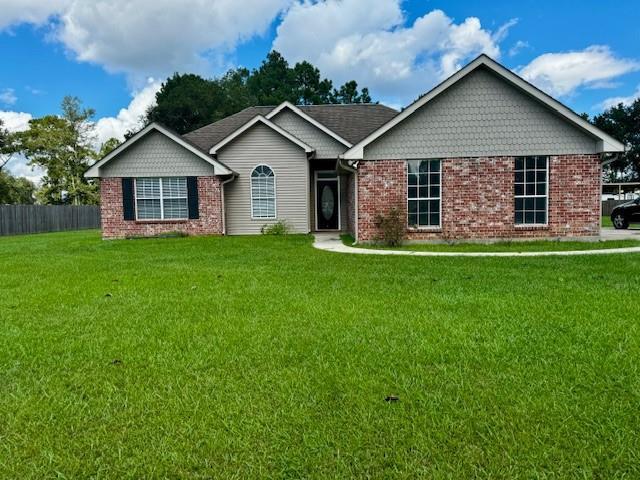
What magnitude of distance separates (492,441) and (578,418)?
626mm

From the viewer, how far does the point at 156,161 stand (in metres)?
17.1

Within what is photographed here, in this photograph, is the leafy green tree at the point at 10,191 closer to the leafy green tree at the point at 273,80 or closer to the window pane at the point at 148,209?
the window pane at the point at 148,209

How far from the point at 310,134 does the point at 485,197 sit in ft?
26.3

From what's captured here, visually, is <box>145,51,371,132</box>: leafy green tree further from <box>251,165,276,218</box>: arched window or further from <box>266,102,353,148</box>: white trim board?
<box>251,165,276,218</box>: arched window

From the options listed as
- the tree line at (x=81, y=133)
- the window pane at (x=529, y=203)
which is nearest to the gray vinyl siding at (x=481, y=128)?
the window pane at (x=529, y=203)

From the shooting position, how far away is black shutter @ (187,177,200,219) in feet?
56.0

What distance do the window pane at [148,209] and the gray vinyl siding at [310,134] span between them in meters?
5.83

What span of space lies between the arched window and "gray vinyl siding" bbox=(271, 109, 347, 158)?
6.76 ft

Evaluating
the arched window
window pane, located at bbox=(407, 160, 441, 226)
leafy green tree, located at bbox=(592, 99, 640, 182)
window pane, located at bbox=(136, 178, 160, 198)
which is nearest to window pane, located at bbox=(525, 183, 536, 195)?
window pane, located at bbox=(407, 160, 441, 226)

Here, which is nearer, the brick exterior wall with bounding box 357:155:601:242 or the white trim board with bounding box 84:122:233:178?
the brick exterior wall with bounding box 357:155:601:242

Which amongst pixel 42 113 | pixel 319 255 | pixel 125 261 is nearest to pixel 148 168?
pixel 125 261

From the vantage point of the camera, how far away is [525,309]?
5.25m

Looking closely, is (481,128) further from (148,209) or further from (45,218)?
(45,218)

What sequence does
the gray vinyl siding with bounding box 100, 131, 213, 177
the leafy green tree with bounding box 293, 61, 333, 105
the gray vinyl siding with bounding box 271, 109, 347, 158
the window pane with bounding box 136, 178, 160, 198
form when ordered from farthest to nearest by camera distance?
1. the leafy green tree with bounding box 293, 61, 333, 105
2. the gray vinyl siding with bounding box 271, 109, 347, 158
3. the window pane with bounding box 136, 178, 160, 198
4. the gray vinyl siding with bounding box 100, 131, 213, 177
